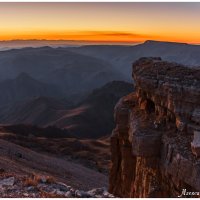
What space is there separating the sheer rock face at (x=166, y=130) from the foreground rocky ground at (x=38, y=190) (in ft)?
10.8

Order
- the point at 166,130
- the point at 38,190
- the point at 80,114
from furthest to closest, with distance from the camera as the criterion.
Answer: the point at 80,114
the point at 166,130
the point at 38,190

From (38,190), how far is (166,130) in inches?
257

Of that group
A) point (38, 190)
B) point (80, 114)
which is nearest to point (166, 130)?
point (38, 190)

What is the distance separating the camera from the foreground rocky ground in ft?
35.5

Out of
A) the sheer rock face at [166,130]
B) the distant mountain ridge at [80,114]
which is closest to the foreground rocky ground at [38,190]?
the sheer rock face at [166,130]

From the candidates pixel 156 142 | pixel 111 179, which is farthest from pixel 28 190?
pixel 111 179

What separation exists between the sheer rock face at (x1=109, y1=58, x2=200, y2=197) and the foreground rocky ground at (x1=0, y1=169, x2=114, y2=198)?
3297 millimetres

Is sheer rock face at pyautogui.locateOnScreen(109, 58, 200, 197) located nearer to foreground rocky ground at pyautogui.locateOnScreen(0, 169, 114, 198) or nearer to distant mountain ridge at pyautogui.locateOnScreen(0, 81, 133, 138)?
foreground rocky ground at pyautogui.locateOnScreen(0, 169, 114, 198)

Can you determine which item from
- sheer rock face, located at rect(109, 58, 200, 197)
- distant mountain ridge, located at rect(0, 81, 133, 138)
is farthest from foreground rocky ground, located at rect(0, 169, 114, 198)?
distant mountain ridge, located at rect(0, 81, 133, 138)

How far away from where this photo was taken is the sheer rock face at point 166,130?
13.6 m

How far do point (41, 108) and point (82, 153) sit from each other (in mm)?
79613

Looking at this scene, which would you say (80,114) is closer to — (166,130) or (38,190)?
(166,130)

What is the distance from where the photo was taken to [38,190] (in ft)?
37.8

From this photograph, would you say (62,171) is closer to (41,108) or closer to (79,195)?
(79,195)
